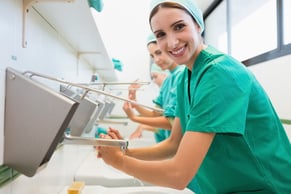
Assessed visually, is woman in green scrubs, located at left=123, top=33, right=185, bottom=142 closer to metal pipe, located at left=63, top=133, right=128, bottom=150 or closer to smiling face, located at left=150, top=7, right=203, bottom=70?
smiling face, located at left=150, top=7, right=203, bottom=70

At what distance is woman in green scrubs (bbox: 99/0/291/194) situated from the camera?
0.65 m

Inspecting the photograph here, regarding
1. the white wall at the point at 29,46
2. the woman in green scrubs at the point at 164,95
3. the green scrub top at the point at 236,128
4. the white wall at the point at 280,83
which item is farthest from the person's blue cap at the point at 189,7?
the white wall at the point at 280,83

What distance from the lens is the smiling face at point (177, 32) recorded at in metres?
0.76

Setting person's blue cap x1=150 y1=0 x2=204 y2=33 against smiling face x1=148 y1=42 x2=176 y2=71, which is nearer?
person's blue cap x1=150 y1=0 x2=204 y2=33

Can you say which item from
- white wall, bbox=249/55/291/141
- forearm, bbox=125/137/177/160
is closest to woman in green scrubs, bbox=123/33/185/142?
forearm, bbox=125/137/177/160

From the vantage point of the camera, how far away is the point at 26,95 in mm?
582

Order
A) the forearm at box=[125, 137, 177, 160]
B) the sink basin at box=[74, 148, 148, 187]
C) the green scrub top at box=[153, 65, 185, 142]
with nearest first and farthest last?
the forearm at box=[125, 137, 177, 160]
the sink basin at box=[74, 148, 148, 187]
the green scrub top at box=[153, 65, 185, 142]

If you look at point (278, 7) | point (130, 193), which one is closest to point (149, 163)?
point (130, 193)

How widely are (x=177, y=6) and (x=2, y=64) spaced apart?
20.0 inches

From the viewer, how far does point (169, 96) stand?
1.58 metres

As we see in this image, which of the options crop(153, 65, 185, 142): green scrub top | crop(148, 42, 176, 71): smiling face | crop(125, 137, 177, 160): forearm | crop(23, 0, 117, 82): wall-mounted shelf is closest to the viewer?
crop(23, 0, 117, 82): wall-mounted shelf

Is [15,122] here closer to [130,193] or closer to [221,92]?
[221,92]

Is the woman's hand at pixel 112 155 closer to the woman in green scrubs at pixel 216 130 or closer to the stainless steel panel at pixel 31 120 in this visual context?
the woman in green scrubs at pixel 216 130

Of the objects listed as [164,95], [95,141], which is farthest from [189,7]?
[164,95]
